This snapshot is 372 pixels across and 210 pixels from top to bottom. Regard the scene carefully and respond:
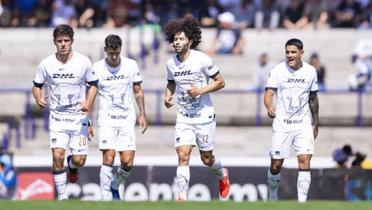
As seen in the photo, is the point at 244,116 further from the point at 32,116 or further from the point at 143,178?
the point at 143,178

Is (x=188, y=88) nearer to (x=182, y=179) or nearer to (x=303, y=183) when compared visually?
(x=182, y=179)

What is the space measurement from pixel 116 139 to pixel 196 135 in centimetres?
135

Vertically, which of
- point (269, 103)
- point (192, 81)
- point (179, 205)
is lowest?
point (179, 205)

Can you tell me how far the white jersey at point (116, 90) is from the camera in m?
22.8

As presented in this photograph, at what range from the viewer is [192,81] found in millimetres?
21984

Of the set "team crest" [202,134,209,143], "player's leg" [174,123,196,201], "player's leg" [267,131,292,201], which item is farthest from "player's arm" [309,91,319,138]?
"player's leg" [174,123,196,201]

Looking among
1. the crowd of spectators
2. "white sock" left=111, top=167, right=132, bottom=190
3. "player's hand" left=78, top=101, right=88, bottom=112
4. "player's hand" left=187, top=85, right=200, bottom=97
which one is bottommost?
"white sock" left=111, top=167, right=132, bottom=190

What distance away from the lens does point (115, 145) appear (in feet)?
75.1

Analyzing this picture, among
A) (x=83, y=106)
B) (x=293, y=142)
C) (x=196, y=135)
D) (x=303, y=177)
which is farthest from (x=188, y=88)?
(x=303, y=177)

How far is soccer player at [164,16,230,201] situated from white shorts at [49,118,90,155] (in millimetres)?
1478

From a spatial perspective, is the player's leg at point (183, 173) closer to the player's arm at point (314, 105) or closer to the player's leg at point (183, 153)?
the player's leg at point (183, 153)

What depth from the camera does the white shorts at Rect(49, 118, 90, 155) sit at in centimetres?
2258

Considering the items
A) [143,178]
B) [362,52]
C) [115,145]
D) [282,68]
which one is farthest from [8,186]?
[362,52]

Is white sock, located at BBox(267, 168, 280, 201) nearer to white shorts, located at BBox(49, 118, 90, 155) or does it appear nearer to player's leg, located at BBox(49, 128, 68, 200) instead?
white shorts, located at BBox(49, 118, 90, 155)
